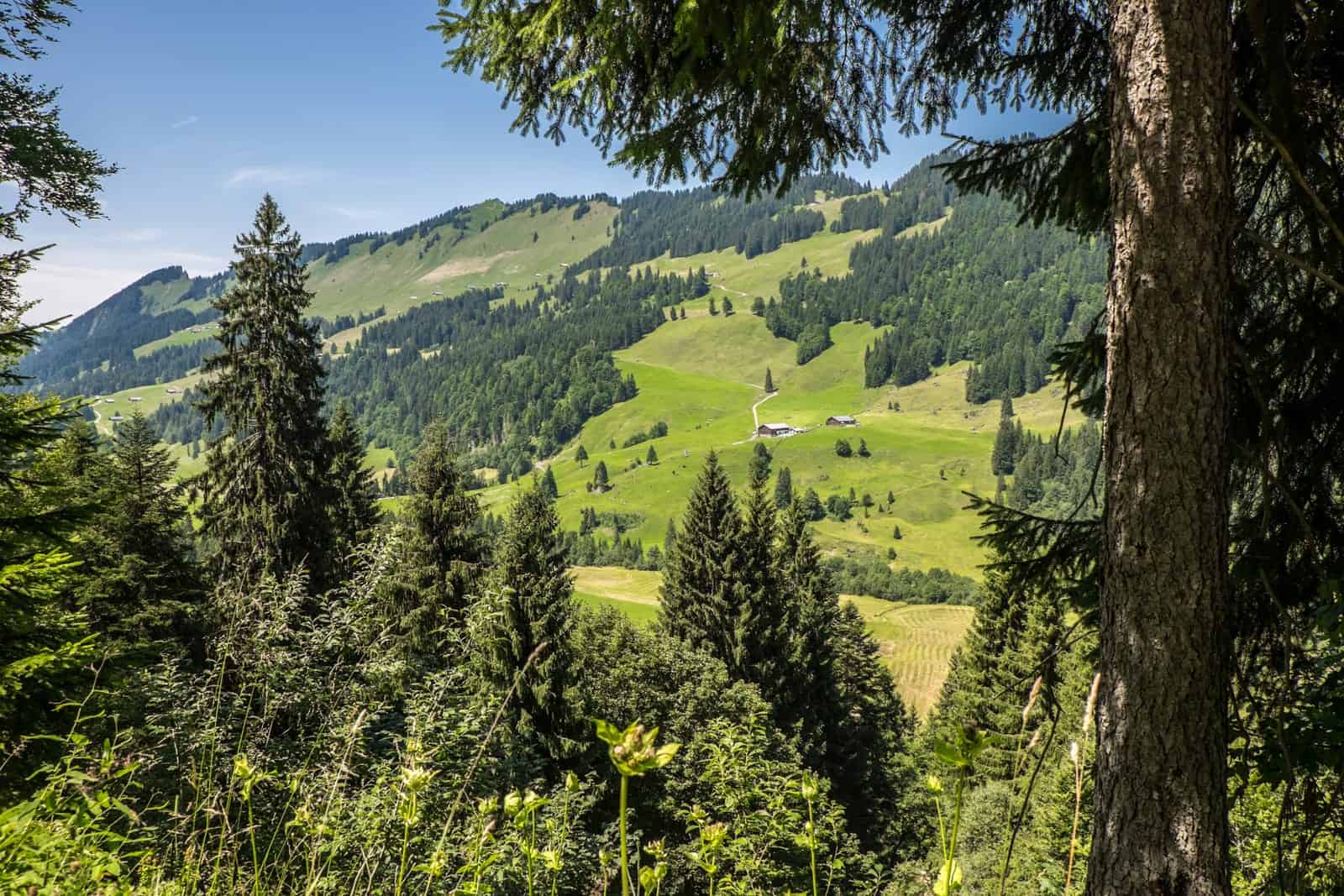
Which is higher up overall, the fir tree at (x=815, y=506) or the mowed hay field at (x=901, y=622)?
the fir tree at (x=815, y=506)

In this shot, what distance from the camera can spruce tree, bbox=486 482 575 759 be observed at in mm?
16828

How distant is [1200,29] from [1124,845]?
2.77 metres

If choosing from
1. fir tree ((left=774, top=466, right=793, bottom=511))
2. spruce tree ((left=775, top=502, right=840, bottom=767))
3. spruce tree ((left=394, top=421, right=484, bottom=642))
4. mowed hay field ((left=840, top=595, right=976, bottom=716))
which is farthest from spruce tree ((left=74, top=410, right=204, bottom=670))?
fir tree ((left=774, top=466, right=793, bottom=511))

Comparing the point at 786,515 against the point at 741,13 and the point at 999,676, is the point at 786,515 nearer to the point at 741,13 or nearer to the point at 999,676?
the point at 999,676

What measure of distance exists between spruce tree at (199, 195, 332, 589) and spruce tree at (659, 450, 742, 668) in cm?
1493

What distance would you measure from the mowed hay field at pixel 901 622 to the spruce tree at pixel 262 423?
46.8m

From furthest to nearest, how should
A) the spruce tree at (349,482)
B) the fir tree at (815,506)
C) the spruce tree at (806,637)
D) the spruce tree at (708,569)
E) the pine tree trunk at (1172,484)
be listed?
the fir tree at (815,506), the spruce tree at (708,569), the spruce tree at (806,637), the spruce tree at (349,482), the pine tree trunk at (1172,484)

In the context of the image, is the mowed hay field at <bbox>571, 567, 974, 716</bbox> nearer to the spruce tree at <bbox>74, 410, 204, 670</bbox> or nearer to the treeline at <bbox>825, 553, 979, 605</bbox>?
the treeline at <bbox>825, 553, 979, 605</bbox>

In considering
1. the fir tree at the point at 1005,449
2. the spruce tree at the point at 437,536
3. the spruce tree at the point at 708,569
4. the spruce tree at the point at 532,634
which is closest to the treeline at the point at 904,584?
the fir tree at the point at 1005,449

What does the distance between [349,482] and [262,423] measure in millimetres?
7059

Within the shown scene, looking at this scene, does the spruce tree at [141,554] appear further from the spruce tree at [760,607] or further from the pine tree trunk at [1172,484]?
the spruce tree at [760,607]

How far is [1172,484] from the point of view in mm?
2303

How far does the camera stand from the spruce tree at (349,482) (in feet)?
73.2

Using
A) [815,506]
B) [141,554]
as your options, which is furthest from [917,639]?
[141,554]
